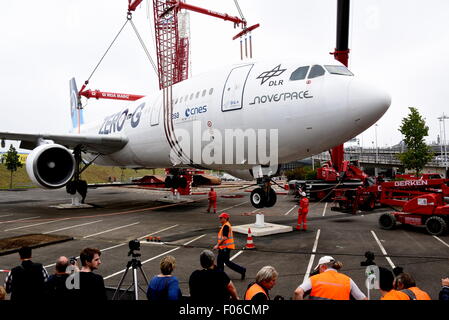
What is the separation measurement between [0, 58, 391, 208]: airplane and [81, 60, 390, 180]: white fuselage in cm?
2

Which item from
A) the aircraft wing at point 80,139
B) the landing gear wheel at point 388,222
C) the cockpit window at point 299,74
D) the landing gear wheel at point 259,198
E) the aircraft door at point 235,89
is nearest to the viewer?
the cockpit window at point 299,74

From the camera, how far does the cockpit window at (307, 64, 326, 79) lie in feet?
30.5

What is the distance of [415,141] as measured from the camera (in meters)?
32.1

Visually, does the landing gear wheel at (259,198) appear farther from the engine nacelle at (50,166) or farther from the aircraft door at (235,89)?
the engine nacelle at (50,166)

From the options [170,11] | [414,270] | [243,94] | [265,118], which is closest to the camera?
[414,270]

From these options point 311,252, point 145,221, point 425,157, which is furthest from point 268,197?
point 425,157

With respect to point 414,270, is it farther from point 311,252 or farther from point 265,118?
point 265,118

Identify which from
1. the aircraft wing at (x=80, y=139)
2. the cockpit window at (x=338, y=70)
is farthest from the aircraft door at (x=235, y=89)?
the aircraft wing at (x=80, y=139)

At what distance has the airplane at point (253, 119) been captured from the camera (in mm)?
8805

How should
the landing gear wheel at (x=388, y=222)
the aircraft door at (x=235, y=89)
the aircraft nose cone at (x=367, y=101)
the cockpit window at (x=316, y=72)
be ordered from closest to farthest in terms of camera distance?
the aircraft nose cone at (x=367, y=101) → the cockpit window at (x=316, y=72) → the aircraft door at (x=235, y=89) → the landing gear wheel at (x=388, y=222)

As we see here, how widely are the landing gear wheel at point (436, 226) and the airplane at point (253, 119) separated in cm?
517

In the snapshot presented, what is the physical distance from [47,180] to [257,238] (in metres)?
9.12

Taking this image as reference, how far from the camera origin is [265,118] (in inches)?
394

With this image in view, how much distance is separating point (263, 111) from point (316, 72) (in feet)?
5.82
